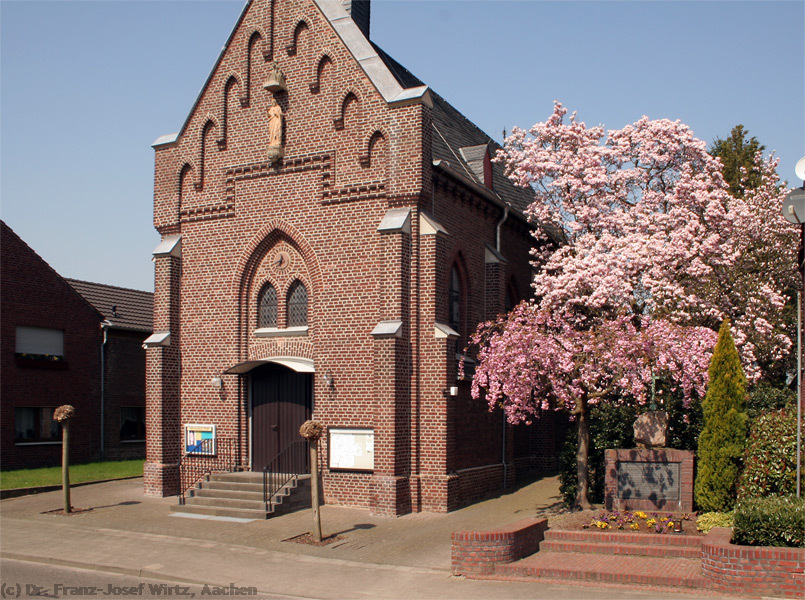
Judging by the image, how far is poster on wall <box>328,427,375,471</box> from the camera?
17109 millimetres

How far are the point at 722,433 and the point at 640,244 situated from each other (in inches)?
246

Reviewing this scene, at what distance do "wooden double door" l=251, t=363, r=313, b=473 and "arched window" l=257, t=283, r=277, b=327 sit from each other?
3.78ft

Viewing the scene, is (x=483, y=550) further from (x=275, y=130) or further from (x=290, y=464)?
(x=275, y=130)

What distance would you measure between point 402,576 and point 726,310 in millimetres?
12180

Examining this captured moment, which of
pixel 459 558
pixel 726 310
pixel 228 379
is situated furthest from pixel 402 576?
pixel 726 310

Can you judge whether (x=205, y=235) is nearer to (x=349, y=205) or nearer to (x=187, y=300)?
(x=187, y=300)

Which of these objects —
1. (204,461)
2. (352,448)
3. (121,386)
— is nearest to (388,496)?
(352,448)

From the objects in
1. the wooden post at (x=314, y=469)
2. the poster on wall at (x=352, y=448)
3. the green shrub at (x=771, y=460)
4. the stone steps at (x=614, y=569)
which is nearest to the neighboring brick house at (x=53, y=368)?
the poster on wall at (x=352, y=448)

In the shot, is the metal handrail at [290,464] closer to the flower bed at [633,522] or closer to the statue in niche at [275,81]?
the flower bed at [633,522]

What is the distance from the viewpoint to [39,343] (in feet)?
88.3

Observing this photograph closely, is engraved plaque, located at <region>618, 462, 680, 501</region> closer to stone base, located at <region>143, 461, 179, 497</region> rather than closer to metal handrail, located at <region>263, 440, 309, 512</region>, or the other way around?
metal handrail, located at <region>263, 440, 309, 512</region>

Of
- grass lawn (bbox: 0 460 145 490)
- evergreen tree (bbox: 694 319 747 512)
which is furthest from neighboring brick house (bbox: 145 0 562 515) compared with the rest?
evergreen tree (bbox: 694 319 747 512)

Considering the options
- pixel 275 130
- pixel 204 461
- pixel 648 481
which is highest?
pixel 275 130

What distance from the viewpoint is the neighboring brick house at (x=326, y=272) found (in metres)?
17.1
